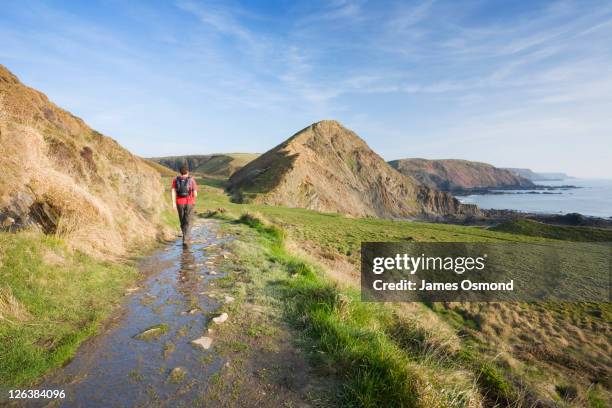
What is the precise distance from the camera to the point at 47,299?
208 inches

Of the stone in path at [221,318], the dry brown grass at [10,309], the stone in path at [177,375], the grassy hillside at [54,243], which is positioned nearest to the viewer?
the stone in path at [177,375]

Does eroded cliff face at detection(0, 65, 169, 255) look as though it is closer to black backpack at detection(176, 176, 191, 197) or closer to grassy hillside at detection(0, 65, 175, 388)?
grassy hillside at detection(0, 65, 175, 388)

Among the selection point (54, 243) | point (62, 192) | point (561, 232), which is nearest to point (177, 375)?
point (54, 243)

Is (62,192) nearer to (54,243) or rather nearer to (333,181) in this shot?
(54,243)

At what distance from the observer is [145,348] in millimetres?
4461

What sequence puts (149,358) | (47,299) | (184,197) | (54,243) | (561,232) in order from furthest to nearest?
(561,232), (184,197), (54,243), (47,299), (149,358)

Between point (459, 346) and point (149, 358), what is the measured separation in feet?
15.4

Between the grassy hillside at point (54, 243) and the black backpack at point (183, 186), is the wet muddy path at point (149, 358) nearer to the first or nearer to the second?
the grassy hillside at point (54, 243)

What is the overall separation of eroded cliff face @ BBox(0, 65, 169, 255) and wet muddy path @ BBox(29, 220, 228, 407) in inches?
92.4

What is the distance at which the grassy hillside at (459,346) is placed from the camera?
3961 millimetres

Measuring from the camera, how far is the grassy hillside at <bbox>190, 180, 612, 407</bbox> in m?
3.96

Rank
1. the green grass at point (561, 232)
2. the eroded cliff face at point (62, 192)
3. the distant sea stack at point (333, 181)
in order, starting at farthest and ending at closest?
the distant sea stack at point (333, 181) → the green grass at point (561, 232) → the eroded cliff face at point (62, 192)

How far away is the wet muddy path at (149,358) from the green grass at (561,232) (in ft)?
162

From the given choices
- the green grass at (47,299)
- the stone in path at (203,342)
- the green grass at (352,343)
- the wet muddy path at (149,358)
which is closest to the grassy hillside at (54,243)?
the green grass at (47,299)
